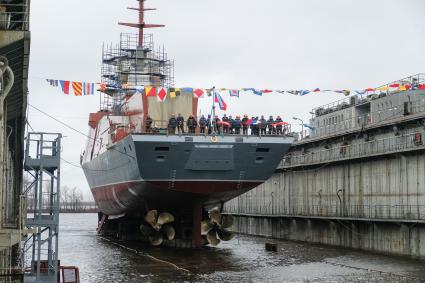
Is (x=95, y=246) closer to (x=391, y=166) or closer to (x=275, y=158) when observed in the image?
(x=275, y=158)

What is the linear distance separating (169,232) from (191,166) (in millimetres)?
4340

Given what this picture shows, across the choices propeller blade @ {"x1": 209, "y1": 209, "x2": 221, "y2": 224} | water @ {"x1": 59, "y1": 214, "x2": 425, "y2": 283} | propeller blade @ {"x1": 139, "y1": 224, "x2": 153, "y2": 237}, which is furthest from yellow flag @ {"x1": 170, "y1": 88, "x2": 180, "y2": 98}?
water @ {"x1": 59, "y1": 214, "x2": 425, "y2": 283}

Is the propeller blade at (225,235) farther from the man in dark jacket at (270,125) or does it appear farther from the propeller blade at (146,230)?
the man in dark jacket at (270,125)

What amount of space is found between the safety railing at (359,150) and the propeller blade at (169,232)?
11132 mm

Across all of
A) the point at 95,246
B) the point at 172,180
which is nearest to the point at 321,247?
the point at 172,180

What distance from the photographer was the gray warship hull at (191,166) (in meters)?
28.7

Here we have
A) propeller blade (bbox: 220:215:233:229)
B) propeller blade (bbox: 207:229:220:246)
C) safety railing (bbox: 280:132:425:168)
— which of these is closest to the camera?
safety railing (bbox: 280:132:425:168)

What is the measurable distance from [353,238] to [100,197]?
17.8m

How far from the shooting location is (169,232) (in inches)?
1240

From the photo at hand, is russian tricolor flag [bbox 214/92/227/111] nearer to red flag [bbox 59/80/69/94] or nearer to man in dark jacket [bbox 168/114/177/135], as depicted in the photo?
man in dark jacket [bbox 168/114/177/135]

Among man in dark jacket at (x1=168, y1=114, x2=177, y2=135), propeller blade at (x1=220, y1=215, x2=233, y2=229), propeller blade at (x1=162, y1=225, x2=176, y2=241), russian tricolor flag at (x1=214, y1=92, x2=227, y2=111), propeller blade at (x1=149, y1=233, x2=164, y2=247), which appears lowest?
propeller blade at (x1=149, y1=233, x2=164, y2=247)

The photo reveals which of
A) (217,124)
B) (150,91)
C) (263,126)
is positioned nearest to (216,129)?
(217,124)

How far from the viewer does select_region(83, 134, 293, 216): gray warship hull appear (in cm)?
2872

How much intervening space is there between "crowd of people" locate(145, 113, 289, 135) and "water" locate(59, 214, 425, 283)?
6.07 meters
